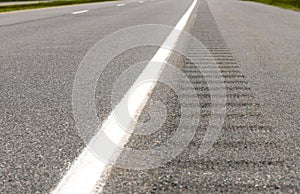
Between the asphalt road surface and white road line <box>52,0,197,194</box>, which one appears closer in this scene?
white road line <box>52,0,197,194</box>

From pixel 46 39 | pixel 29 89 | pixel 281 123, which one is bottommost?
pixel 46 39

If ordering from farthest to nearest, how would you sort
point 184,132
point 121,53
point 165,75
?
1. point 121,53
2. point 165,75
3. point 184,132

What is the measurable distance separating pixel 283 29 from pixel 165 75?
6.14 m

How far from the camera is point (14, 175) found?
2004mm

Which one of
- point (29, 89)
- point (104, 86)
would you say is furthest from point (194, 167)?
point (29, 89)

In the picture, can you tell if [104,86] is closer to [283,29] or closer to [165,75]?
[165,75]

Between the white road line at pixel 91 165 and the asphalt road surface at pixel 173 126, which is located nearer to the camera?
the white road line at pixel 91 165

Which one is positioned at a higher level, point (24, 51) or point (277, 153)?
point (277, 153)

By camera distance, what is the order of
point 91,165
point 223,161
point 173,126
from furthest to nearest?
point 173,126
point 223,161
point 91,165

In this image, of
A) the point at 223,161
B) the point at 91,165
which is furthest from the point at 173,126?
the point at 91,165

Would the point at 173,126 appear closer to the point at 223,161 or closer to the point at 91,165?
the point at 223,161

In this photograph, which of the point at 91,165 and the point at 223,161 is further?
the point at 223,161

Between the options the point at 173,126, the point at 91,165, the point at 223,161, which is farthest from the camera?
the point at 173,126

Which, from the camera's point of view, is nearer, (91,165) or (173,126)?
(91,165)
